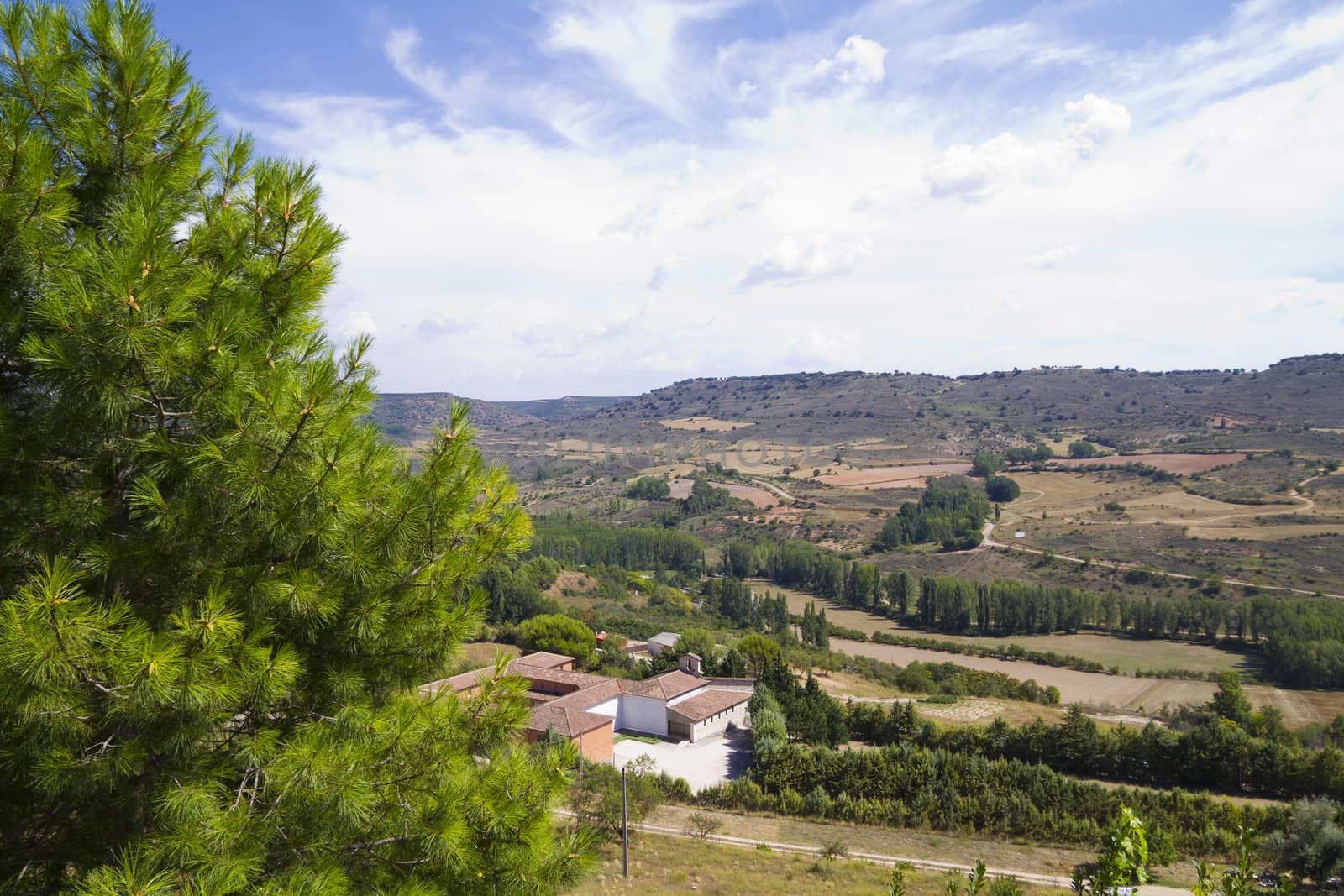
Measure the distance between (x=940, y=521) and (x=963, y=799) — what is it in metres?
71.5

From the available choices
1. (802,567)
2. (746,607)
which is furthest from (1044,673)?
(802,567)

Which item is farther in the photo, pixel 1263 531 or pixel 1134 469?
pixel 1134 469

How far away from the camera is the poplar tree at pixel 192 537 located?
3.29 m

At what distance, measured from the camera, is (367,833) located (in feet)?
14.1

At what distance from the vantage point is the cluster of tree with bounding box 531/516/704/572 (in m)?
83.4

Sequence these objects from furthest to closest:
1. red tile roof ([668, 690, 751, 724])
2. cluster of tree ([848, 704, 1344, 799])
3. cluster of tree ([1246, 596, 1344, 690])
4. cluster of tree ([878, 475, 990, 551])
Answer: cluster of tree ([878, 475, 990, 551]) → cluster of tree ([1246, 596, 1344, 690]) → red tile roof ([668, 690, 751, 724]) → cluster of tree ([848, 704, 1344, 799])

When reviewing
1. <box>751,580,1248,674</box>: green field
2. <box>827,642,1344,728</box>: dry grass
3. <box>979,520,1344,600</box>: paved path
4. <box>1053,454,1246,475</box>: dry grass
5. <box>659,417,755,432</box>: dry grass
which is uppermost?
<box>659,417,755,432</box>: dry grass

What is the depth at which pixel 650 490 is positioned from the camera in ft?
415

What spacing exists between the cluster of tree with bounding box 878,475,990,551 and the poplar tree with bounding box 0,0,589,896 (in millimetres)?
92987

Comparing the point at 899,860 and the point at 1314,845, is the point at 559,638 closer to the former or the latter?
the point at 899,860

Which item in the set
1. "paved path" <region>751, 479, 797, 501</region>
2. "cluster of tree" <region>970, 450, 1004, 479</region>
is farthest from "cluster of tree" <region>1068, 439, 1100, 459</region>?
"paved path" <region>751, 479, 797, 501</region>

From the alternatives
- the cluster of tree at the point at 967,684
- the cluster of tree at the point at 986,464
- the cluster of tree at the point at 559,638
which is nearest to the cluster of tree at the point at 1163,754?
the cluster of tree at the point at 967,684

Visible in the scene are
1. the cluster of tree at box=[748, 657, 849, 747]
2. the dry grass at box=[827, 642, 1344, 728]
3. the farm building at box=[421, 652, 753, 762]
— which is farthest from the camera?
the dry grass at box=[827, 642, 1344, 728]

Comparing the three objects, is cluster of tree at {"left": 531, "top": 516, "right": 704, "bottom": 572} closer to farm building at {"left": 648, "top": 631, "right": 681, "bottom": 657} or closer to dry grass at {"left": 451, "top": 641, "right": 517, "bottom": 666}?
farm building at {"left": 648, "top": 631, "right": 681, "bottom": 657}
